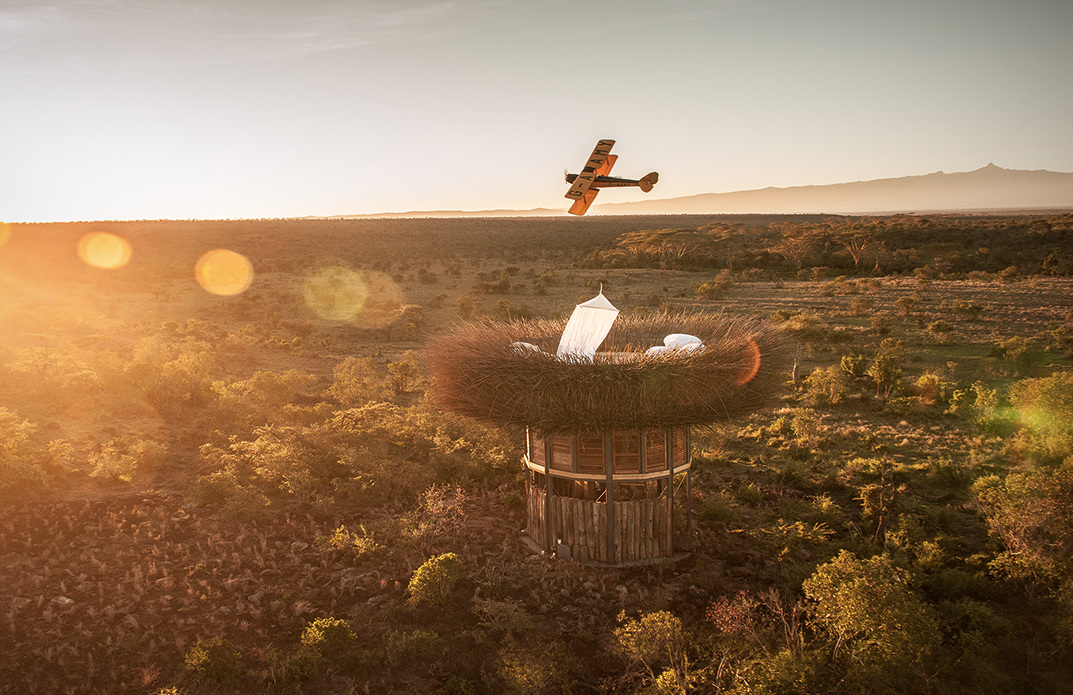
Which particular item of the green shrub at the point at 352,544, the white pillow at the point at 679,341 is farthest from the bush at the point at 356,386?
the white pillow at the point at 679,341

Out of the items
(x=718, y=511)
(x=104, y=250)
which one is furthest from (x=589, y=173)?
(x=104, y=250)

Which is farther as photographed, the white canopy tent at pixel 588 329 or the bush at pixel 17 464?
the bush at pixel 17 464

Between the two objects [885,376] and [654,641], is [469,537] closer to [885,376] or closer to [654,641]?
[654,641]

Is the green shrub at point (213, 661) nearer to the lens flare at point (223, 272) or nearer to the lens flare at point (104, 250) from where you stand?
the lens flare at point (223, 272)

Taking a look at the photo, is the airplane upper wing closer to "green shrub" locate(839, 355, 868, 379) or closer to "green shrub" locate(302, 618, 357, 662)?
"green shrub" locate(302, 618, 357, 662)

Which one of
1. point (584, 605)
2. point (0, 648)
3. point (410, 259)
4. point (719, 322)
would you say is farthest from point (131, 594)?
point (410, 259)
